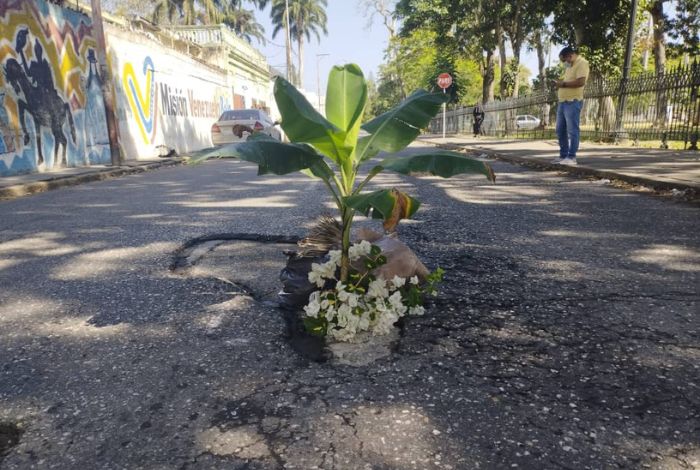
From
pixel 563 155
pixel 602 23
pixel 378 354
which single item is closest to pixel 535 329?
pixel 378 354

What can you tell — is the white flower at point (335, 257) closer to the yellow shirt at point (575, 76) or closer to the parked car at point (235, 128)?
the yellow shirt at point (575, 76)

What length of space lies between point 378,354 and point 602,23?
18.3 metres

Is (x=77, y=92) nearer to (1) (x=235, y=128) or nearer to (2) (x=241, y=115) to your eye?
(1) (x=235, y=128)

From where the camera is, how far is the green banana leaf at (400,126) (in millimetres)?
2309

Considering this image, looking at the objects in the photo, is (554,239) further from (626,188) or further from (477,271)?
(626,188)

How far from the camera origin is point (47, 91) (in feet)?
35.8

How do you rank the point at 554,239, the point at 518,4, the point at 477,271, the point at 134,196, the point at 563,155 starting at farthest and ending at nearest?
the point at 518,4 < the point at 563,155 < the point at 134,196 < the point at 554,239 < the point at 477,271

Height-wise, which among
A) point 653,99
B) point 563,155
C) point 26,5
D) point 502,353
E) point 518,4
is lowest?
point 502,353

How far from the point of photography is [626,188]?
647 centimetres

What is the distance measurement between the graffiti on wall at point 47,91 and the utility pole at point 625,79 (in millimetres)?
13354

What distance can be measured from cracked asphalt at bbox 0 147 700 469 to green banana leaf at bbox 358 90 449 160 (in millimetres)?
820

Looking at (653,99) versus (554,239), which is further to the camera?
(653,99)

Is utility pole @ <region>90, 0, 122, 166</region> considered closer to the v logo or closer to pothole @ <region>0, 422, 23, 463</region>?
the v logo

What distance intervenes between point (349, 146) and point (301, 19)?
71.0 metres
